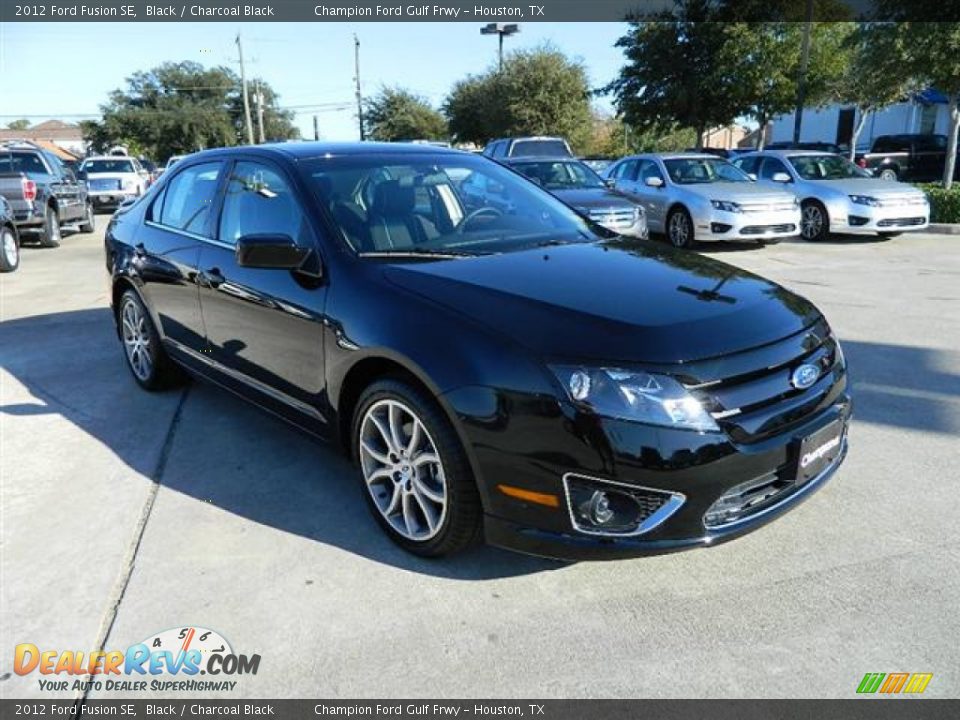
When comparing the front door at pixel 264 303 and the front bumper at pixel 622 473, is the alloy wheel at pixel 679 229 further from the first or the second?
the front bumper at pixel 622 473

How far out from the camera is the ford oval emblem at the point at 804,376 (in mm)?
2717

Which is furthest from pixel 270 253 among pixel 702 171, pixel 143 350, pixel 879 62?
pixel 879 62

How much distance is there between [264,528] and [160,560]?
0.44 meters

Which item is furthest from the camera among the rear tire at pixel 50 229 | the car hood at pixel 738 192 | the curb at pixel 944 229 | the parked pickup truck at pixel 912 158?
the parked pickup truck at pixel 912 158

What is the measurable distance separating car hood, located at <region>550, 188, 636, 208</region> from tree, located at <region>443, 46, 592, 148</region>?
27.9 metres

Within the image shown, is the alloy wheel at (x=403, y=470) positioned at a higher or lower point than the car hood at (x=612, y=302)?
lower

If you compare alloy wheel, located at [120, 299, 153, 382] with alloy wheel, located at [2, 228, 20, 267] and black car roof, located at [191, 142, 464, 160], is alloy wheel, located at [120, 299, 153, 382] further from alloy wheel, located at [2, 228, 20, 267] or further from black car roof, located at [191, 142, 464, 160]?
alloy wheel, located at [2, 228, 20, 267]

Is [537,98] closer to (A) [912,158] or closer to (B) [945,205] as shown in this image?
(A) [912,158]

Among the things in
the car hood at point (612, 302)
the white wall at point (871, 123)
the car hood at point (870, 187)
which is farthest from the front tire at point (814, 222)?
the white wall at point (871, 123)

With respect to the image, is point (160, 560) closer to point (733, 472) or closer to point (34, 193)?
point (733, 472)

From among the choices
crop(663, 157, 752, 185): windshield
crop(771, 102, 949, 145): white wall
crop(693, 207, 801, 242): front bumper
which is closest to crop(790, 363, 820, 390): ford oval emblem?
crop(693, 207, 801, 242): front bumper

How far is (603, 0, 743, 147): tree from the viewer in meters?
23.4

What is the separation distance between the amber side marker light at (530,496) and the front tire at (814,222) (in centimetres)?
1159

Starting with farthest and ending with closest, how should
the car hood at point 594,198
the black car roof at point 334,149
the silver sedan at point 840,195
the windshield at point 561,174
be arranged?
the silver sedan at point 840,195 < the windshield at point 561,174 < the car hood at point 594,198 < the black car roof at point 334,149
